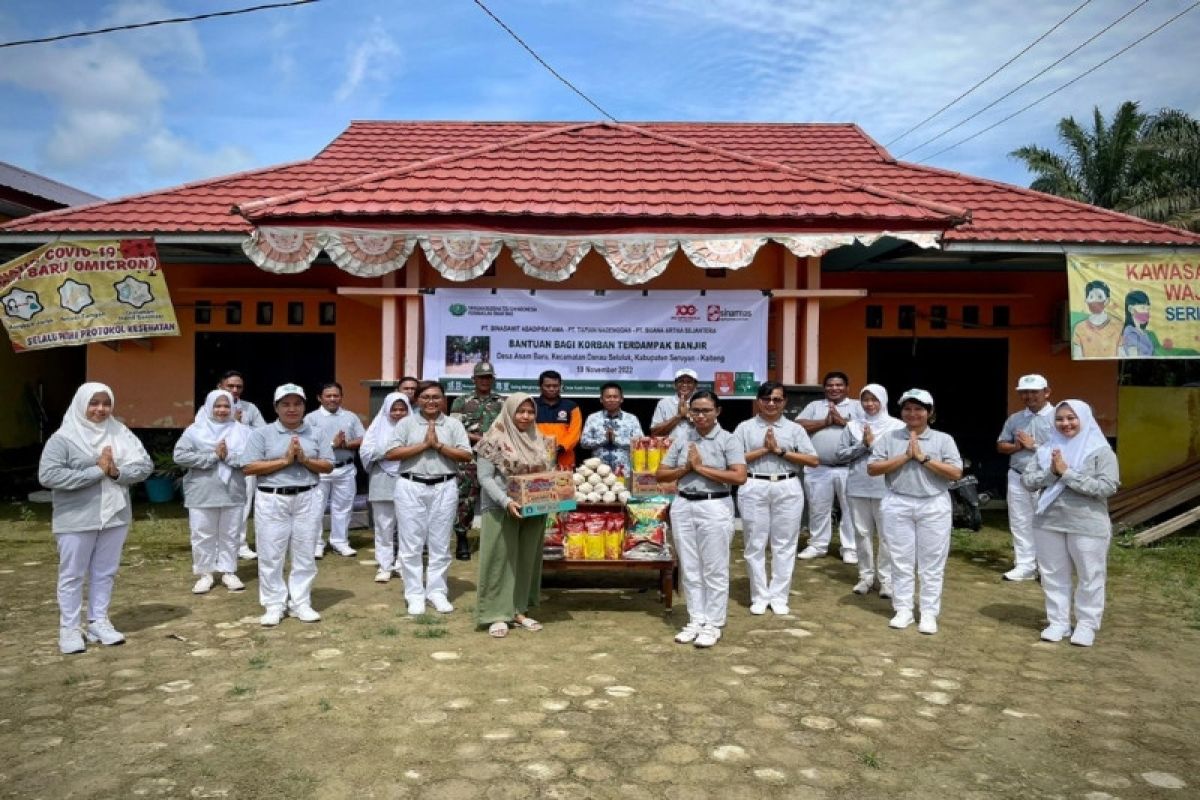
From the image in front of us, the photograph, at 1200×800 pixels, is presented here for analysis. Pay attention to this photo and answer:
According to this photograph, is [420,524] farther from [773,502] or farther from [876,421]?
[876,421]

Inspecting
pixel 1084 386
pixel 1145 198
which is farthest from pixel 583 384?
pixel 1145 198

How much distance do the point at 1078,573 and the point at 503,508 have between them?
3.87m

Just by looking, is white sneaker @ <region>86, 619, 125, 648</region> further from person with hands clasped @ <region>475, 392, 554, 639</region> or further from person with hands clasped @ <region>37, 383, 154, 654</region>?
person with hands clasped @ <region>475, 392, 554, 639</region>

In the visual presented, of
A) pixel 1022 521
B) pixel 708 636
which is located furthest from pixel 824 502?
pixel 708 636

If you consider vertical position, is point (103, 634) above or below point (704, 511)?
below

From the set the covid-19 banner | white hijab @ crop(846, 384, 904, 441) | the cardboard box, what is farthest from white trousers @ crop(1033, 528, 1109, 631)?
the covid-19 banner

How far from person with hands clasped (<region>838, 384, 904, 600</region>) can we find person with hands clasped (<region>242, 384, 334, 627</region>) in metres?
4.13

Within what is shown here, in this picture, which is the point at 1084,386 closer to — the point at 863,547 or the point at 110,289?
the point at 863,547

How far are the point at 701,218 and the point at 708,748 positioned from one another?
5460 millimetres

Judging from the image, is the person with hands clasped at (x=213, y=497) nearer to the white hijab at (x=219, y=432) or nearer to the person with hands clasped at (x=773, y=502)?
the white hijab at (x=219, y=432)

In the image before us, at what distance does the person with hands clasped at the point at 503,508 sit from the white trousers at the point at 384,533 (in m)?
1.82

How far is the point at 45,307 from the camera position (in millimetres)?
8914

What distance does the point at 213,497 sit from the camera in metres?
6.80

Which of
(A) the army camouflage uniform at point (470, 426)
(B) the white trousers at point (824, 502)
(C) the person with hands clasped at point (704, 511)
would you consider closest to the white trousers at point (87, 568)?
(A) the army camouflage uniform at point (470, 426)
